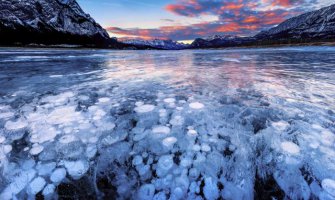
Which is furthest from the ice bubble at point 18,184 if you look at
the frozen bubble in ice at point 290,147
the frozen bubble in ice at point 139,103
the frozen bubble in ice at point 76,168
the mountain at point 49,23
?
the mountain at point 49,23

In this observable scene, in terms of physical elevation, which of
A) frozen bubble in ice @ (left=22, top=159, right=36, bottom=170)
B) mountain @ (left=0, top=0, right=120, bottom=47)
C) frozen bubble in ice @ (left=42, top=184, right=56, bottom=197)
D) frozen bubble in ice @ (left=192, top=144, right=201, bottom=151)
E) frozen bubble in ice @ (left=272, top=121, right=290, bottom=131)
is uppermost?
mountain @ (left=0, top=0, right=120, bottom=47)

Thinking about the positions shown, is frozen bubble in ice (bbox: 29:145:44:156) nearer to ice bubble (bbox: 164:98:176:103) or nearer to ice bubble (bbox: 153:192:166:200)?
ice bubble (bbox: 153:192:166:200)

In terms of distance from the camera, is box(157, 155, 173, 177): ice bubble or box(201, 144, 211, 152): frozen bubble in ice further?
box(201, 144, 211, 152): frozen bubble in ice

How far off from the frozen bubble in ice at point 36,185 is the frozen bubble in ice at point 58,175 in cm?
7

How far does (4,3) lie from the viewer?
151125mm

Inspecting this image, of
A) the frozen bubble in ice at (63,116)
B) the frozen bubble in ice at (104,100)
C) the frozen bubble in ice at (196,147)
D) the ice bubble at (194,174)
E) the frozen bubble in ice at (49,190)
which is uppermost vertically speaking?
the frozen bubble in ice at (63,116)

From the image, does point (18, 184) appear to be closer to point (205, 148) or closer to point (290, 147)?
point (205, 148)

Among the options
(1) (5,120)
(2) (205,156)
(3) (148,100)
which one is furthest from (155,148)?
(1) (5,120)

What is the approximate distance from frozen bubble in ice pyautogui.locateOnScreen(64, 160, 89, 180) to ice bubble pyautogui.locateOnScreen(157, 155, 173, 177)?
657 mm

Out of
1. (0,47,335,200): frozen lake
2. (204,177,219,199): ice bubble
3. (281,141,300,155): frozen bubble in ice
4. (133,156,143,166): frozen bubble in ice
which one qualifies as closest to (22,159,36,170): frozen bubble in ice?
(0,47,335,200): frozen lake

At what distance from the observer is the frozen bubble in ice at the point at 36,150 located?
1.86 m

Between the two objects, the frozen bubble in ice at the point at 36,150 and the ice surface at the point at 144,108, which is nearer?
the frozen bubble in ice at the point at 36,150

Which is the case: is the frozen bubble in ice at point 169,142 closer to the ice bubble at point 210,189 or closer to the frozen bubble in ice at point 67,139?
the ice bubble at point 210,189

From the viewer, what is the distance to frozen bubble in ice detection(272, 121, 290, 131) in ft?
7.33
